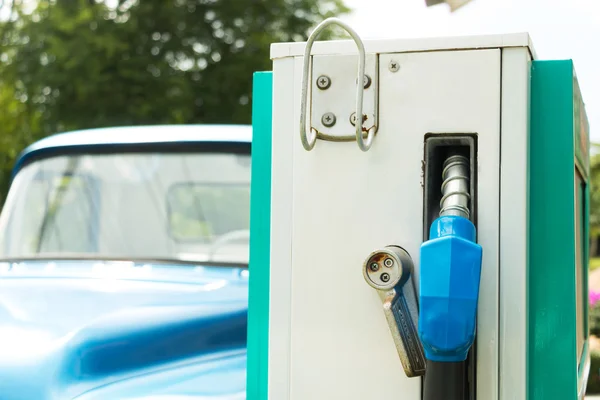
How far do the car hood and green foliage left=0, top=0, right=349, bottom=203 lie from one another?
8.86m

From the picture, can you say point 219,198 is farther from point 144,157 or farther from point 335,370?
point 335,370

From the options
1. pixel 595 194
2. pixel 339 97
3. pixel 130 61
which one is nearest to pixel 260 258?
pixel 339 97

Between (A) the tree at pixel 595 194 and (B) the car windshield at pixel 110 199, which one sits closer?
(B) the car windshield at pixel 110 199

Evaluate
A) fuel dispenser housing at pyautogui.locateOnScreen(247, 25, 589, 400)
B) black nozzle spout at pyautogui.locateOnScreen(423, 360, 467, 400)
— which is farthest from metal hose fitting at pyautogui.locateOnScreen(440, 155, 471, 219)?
black nozzle spout at pyautogui.locateOnScreen(423, 360, 467, 400)

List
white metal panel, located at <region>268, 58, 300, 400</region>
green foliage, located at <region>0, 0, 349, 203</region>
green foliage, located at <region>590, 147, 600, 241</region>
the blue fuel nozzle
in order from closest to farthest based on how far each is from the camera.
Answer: the blue fuel nozzle
white metal panel, located at <region>268, 58, 300, 400</region>
green foliage, located at <region>0, 0, 349, 203</region>
green foliage, located at <region>590, 147, 600, 241</region>

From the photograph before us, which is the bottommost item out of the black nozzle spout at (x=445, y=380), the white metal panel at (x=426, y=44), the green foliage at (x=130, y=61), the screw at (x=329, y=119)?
the black nozzle spout at (x=445, y=380)

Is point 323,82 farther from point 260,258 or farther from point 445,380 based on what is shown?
point 445,380

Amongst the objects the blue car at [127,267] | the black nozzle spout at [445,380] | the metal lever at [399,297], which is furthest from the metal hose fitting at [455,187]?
the blue car at [127,267]

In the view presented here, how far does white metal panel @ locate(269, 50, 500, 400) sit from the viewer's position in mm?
1404

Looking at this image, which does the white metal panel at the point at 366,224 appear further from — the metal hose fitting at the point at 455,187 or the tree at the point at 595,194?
the tree at the point at 595,194

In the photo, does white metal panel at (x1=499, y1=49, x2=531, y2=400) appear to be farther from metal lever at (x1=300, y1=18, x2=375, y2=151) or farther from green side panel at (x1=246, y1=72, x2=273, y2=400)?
green side panel at (x1=246, y1=72, x2=273, y2=400)

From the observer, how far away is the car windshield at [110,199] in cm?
307

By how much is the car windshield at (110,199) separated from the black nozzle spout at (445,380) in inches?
66.2

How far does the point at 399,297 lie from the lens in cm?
139
